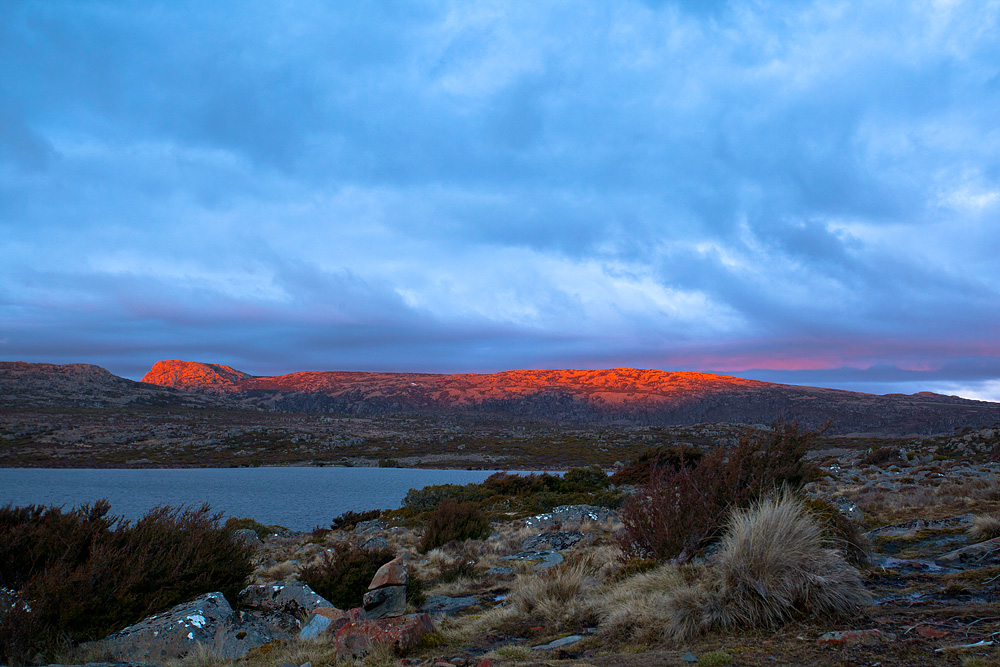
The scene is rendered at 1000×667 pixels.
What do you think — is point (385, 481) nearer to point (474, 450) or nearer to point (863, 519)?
point (474, 450)

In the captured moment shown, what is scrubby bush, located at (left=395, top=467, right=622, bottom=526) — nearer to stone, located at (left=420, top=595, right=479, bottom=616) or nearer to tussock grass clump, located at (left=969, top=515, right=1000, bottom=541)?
stone, located at (left=420, top=595, right=479, bottom=616)

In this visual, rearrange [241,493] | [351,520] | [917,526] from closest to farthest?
[917,526] → [351,520] → [241,493]

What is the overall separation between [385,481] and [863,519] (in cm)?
5555

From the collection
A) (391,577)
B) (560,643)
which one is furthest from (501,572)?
(560,643)

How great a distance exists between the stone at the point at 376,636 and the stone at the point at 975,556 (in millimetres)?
7279

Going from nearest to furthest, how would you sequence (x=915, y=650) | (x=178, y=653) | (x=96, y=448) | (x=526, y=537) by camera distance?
(x=915, y=650)
(x=178, y=653)
(x=526, y=537)
(x=96, y=448)

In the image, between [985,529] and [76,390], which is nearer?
[985,529]

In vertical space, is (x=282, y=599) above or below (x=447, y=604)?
above

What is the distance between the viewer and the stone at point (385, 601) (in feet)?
29.2

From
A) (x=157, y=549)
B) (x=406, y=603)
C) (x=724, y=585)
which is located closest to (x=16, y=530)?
(x=157, y=549)

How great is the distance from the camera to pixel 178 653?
6.93 meters

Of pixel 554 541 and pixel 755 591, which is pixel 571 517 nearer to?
pixel 554 541

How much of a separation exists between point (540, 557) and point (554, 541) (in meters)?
2.79

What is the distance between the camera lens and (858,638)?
4.65 m
